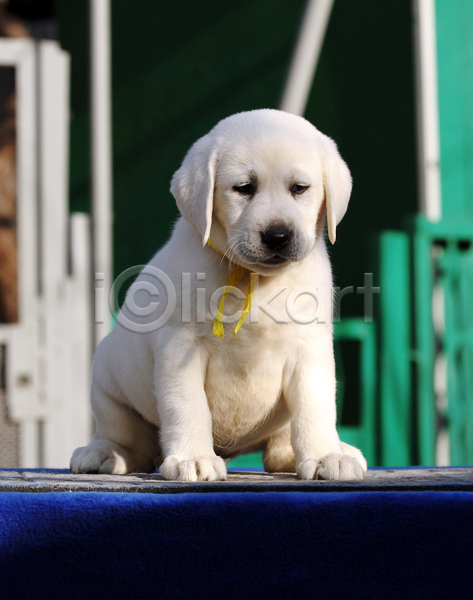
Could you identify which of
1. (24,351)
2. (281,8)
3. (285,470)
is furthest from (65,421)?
(281,8)

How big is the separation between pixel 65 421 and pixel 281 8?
164 inches

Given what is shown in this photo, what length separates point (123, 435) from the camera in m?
2.90

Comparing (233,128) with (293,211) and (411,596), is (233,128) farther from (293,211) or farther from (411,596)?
(411,596)

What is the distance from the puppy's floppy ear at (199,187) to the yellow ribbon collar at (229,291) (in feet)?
0.34

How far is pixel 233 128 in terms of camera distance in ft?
8.30

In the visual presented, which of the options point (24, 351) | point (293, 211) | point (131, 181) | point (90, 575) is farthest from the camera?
point (131, 181)

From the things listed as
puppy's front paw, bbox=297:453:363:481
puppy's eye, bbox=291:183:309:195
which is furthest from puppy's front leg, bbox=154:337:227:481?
puppy's eye, bbox=291:183:309:195

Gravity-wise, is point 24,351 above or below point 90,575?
above

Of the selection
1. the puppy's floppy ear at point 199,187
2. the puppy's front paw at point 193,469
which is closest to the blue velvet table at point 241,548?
the puppy's front paw at point 193,469

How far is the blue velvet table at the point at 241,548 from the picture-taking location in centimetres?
177

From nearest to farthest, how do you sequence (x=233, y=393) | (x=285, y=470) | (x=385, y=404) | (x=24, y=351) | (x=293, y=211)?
(x=293, y=211), (x=233, y=393), (x=285, y=470), (x=24, y=351), (x=385, y=404)

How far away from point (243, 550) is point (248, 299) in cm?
89

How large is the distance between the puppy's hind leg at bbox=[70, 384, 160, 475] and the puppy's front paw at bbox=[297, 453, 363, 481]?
0.81 metres

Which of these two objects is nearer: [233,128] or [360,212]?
[233,128]
